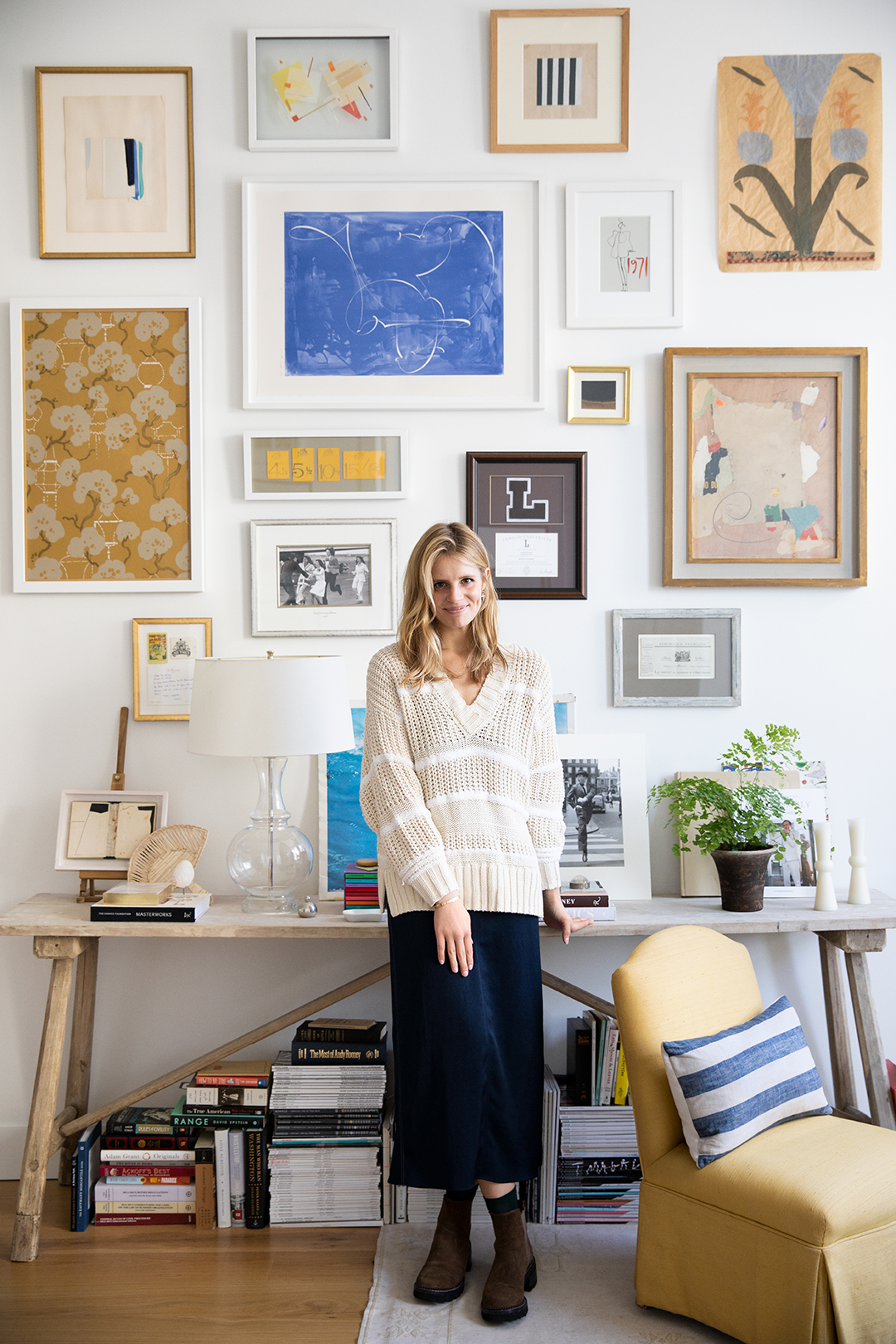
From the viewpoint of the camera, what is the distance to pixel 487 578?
6.52 feet

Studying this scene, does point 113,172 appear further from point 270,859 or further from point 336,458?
point 270,859

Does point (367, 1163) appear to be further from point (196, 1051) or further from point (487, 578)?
point (487, 578)

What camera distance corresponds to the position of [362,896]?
2189 millimetres

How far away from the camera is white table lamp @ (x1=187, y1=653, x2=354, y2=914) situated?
7.06 ft

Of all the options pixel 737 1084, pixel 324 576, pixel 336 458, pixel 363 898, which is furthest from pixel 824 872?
pixel 336 458

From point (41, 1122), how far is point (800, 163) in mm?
2963

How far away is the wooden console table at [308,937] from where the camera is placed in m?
2.12

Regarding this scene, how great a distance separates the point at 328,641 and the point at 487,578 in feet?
2.14

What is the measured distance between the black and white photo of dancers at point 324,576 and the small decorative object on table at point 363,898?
0.71 meters

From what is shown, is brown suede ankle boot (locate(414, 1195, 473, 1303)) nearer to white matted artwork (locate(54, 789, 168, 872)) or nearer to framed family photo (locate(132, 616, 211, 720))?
white matted artwork (locate(54, 789, 168, 872))

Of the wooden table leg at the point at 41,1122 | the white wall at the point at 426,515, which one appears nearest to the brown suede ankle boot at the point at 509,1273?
the white wall at the point at 426,515

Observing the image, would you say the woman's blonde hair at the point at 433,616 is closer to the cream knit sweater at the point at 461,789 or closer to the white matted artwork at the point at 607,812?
the cream knit sweater at the point at 461,789

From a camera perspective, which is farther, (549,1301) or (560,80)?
(560,80)

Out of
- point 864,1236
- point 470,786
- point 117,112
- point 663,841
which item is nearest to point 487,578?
point 470,786
